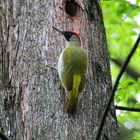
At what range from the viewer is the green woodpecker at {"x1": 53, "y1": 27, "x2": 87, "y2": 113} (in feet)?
12.3

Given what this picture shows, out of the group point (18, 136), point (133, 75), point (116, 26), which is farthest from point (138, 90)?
point (133, 75)

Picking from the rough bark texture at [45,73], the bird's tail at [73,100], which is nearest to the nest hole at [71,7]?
the rough bark texture at [45,73]

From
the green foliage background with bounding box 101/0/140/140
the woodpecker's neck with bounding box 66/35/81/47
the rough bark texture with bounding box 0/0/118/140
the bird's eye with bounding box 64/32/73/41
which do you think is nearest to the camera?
the rough bark texture with bounding box 0/0/118/140

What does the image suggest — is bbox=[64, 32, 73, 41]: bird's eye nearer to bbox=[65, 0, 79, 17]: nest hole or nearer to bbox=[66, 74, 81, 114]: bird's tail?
bbox=[65, 0, 79, 17]: nest hole

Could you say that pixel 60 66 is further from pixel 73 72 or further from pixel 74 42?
pixel 74 42

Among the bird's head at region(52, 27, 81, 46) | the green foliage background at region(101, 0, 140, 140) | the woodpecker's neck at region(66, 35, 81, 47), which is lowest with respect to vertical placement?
the green foliage background at region(101, 0, 140, 140)

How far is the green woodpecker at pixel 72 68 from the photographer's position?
3.74m

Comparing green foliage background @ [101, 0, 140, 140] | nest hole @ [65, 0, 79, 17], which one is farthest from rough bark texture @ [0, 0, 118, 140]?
green foliage background @ [101, 0, 140, 140]

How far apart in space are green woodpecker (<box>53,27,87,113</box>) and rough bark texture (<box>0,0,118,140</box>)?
82mm

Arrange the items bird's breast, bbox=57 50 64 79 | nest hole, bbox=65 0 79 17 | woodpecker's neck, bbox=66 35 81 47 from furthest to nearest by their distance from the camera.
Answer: nest hole, bbox=65 0 79 17
woodpecker's neck, bbox=66 35 81 47
bird's breast, bbox=57 50 64 79

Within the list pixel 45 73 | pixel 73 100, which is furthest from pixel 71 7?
pixel 73 100

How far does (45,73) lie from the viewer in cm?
395

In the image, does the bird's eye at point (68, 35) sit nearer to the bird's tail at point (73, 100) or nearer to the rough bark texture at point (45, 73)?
→ the rough bark texture at point (45, 73)

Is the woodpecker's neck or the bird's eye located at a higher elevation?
the bird's eye
